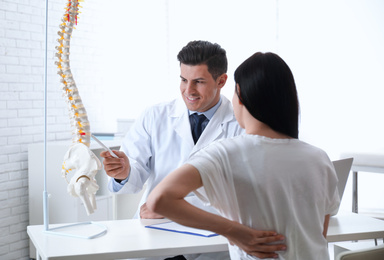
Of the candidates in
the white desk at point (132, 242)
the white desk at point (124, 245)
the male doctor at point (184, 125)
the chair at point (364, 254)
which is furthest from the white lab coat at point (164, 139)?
the chair at point (364, 254)

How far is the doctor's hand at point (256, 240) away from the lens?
1259 mm

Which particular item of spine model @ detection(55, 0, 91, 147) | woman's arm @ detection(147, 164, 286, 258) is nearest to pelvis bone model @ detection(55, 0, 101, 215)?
spine model @ detection(55, 0, 91, 147)

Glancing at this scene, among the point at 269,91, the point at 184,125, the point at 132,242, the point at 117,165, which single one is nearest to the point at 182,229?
the point at 132,242

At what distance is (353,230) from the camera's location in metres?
1.98

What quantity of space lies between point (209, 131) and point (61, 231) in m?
0.87

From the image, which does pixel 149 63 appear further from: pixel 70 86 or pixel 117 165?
pixel 70 86

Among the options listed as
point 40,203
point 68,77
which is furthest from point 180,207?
point 40,203

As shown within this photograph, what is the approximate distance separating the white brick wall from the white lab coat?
5.47 ft

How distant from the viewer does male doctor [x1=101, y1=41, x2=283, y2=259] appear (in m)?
2.35

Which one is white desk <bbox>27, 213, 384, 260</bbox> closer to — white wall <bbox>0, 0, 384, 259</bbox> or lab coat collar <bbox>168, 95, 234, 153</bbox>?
lab coat collar <bbox>168, 95, 234, 153</bbox>

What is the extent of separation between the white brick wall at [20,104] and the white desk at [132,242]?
78.1 inches

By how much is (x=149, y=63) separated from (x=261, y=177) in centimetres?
451

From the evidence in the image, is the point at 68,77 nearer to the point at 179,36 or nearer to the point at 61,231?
the point at 61,231

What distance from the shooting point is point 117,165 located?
2.07 meters
